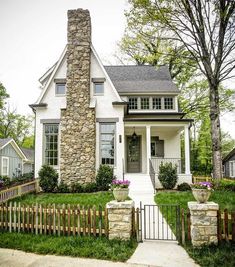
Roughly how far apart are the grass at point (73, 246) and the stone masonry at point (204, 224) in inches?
56.2

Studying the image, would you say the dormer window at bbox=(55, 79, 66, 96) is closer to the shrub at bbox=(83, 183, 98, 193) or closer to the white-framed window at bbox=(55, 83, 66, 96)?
the white-framed window at bbox=(55, 83, 66, 96)

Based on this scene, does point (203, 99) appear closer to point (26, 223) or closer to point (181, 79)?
point (181, 79)

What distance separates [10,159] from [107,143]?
1290 centimetres

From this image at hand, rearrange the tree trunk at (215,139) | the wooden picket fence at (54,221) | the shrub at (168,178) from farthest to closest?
the tree trunk at (215,139) → the shrub at (168,178) → the wooden picket fence at (54,221)

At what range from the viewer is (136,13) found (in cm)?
1399

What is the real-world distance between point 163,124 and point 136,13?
6.52 metres

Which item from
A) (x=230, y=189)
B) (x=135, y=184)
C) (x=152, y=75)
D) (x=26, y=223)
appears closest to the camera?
(x=26, y=223)

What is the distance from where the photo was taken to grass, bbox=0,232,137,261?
17.1ft

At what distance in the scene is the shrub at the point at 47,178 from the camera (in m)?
13.3

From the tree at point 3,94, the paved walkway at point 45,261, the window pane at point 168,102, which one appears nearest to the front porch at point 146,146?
the window pane at point 168,102

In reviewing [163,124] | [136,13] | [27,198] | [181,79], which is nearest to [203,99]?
[181,79]

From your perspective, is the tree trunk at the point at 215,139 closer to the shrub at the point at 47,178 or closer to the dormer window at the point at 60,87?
the dormer window at the point at 60,87

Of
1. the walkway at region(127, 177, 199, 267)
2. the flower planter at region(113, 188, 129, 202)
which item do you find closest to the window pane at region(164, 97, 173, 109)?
the flower planter at region(113, 188, 129, 202)

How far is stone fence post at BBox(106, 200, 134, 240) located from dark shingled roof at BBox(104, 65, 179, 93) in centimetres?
1277
